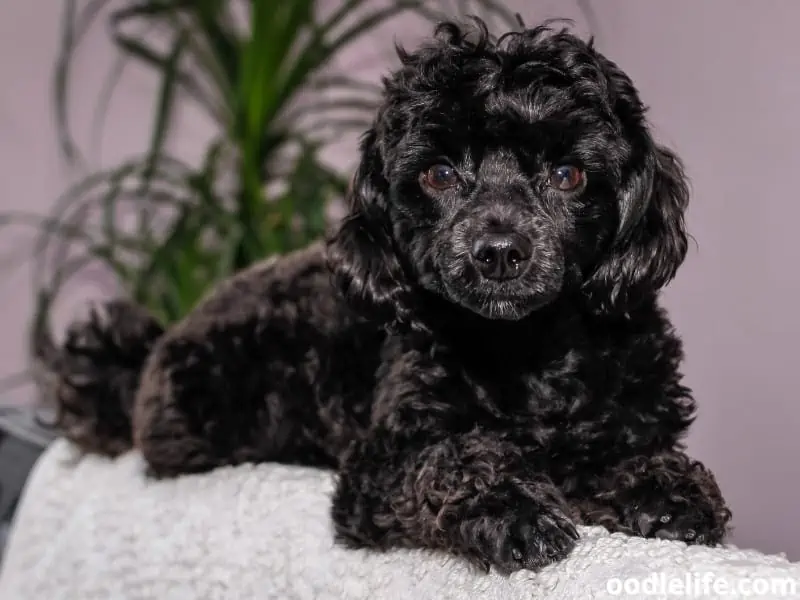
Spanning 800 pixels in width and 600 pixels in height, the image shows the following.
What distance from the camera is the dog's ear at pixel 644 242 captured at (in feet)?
3.76

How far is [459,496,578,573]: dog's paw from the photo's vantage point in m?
1.00

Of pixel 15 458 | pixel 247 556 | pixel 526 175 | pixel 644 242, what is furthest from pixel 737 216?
pixel 15 458

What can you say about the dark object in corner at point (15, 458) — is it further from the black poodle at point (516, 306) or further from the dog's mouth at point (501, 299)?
the dog's mouth at point (501, 299)

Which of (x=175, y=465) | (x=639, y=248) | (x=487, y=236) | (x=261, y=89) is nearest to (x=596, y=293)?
(x=639, y=248)

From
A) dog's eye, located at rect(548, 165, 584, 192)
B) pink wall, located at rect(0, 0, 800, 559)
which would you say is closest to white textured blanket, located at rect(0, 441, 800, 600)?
dog's eye, located at rect(548, 165, 584, 192)

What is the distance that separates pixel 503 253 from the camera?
1.08 m

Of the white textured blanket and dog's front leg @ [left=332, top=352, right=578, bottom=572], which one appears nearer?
the white textured blanket

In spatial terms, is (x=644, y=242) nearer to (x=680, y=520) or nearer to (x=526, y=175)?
(x=526, y=175)

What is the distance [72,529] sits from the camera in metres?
1.62

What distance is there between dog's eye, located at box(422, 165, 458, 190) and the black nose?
0.11 metres

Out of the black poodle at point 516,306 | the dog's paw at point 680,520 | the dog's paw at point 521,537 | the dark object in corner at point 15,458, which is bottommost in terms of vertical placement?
the dark object in corner at point 15,458

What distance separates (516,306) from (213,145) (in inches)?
58.2

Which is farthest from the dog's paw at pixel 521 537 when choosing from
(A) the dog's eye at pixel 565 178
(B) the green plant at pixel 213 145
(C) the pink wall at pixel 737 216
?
Answer: (B) the green plant at pixel 213 145

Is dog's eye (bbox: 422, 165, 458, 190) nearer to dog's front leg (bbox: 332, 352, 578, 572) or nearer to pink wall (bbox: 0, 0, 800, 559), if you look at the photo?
dog's front leg (bbox: 332, 352, 578, 572)
